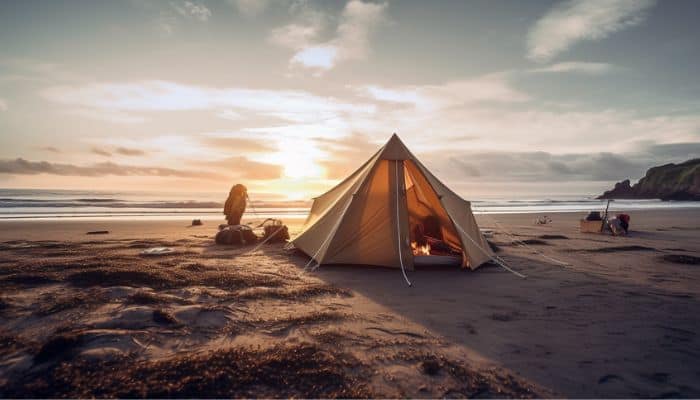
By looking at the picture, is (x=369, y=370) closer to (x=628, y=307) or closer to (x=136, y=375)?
(x=136, y=375)

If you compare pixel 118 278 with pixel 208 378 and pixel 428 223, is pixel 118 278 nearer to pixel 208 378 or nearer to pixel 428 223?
pixel 208 378

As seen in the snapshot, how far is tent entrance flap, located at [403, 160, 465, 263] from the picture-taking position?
7926 mm

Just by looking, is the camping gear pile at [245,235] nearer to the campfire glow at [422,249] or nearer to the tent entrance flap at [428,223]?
the tent entrance flap at [428,223]

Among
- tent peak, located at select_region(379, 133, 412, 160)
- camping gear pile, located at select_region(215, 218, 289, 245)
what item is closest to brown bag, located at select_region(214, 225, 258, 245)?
camping gear pile, located at select_region(215, 218, 289, 245)

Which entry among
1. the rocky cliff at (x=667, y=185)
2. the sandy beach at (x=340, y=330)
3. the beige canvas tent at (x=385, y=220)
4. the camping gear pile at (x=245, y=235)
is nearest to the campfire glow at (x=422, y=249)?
the beige canvas tent at (x=385, y=220)

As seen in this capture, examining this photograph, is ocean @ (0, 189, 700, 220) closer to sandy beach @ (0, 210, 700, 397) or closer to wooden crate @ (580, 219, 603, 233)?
sandy beach @ (0, 210, 700, 397)

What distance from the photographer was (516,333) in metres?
3.96

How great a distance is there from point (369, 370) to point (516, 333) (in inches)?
76.6

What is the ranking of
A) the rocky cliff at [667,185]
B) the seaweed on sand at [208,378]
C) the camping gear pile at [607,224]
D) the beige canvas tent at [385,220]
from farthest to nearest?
the rocky cliff at [667,185] < the camping gear pile at [607,224] < the beige canvas tent at [385,220] < the seaweed on sand at [208,378]

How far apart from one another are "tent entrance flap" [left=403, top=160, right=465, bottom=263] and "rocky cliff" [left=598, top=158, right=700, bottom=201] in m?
63.9

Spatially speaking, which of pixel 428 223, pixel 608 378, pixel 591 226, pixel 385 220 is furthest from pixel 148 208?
pixel 608 378

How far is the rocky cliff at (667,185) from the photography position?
54625mm

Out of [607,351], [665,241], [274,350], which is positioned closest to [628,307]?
[607,351]

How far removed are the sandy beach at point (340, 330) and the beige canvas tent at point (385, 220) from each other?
1.36ft
